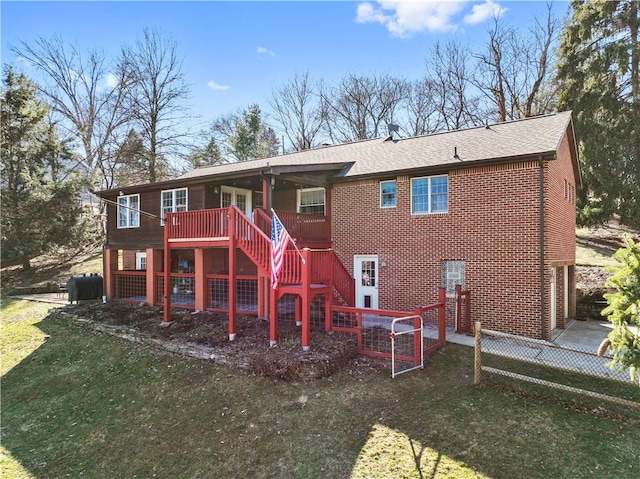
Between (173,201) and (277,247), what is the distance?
791 centimetres

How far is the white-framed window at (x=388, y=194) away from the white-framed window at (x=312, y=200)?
2744mm

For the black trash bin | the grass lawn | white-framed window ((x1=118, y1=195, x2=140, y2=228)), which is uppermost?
white-framed window ((x1=118, y1=195, x2=140, y2=228))

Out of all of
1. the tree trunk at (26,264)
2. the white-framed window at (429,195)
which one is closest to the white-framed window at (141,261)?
the tree trunk at (26,264)

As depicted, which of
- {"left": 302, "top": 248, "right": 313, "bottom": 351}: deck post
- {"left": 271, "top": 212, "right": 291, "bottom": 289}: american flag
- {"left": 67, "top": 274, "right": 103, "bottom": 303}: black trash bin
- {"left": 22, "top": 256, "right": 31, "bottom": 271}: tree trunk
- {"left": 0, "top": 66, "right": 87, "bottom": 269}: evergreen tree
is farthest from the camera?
{"left": 22, "top": 256, "right": 31, "bottom": 271}: tree trunk

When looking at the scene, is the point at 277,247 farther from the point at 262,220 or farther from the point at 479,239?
the point at 479,239

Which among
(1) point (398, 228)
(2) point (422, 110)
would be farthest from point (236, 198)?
(2) point (422, 110)

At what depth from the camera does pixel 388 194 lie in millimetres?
12742

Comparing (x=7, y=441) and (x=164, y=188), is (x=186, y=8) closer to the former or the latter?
(x=164, y=188)

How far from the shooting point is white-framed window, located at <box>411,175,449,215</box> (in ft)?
38.1

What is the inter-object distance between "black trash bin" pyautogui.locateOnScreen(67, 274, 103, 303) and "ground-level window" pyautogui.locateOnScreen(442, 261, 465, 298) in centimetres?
1476

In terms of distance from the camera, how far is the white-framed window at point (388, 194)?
1259 cm

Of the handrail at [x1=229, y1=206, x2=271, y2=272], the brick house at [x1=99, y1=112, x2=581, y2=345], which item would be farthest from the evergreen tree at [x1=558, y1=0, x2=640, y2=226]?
the handrail at [x1=229, y1=206, x2=271, y2=272]

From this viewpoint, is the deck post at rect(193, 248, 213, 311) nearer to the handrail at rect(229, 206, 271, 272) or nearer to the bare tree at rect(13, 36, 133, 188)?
the handrail at rect(229, 206, 271, 272)

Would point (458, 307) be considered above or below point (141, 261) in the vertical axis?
below
